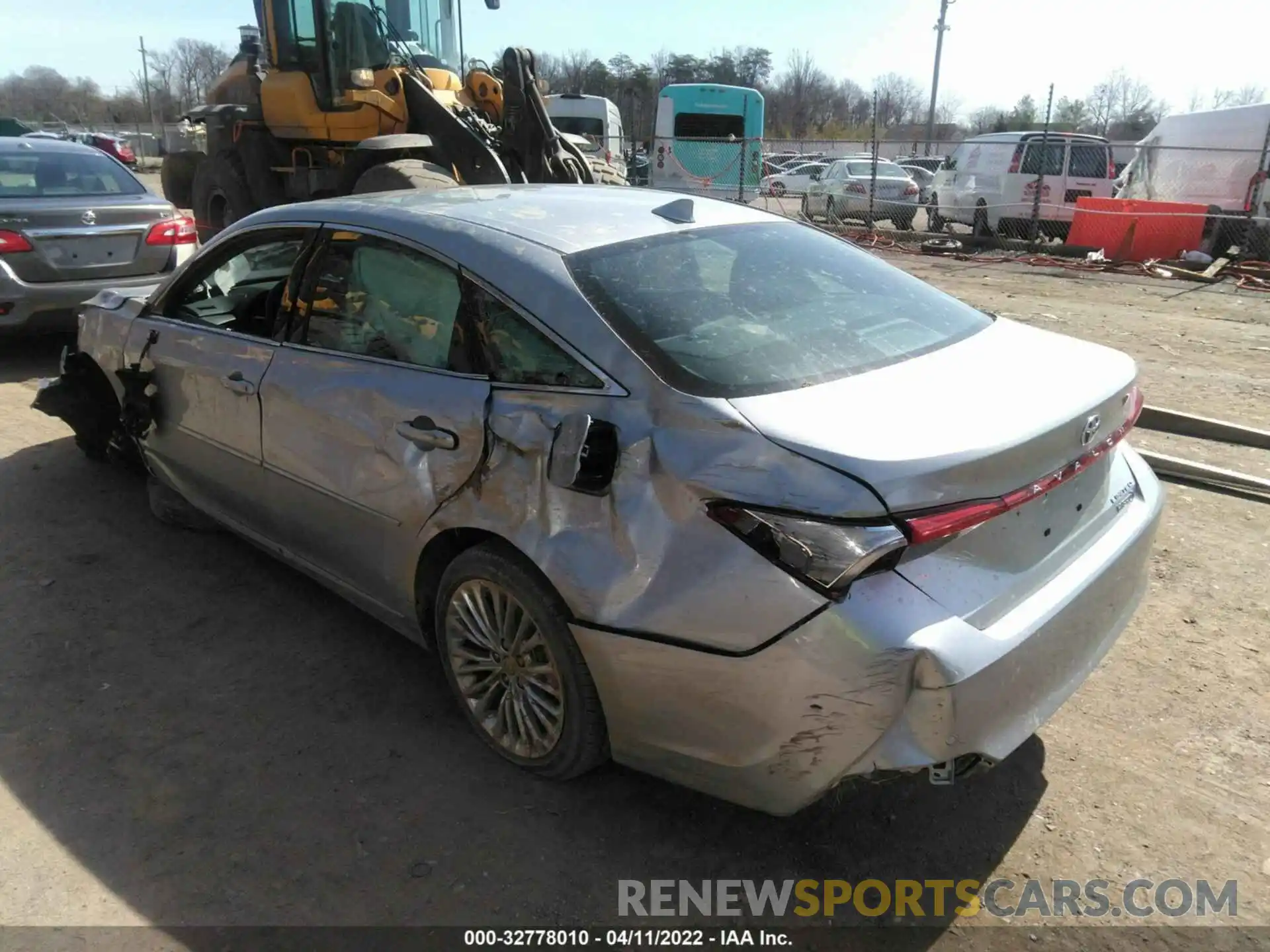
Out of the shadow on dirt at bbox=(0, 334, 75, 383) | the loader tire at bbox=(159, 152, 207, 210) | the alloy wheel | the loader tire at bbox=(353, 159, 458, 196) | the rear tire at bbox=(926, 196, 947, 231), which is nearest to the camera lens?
the alloy wheel

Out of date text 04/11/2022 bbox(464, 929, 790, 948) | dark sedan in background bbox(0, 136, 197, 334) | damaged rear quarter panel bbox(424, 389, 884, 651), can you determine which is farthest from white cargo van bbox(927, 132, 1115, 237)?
date text 04/11/2022 bbox(464, 929, 790, 948)

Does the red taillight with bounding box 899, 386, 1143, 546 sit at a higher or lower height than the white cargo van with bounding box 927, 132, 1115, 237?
lower

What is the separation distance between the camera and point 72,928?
7.46 ft

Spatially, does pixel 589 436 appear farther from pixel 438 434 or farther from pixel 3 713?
pixel 3 713

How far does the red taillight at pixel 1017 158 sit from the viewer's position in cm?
1645

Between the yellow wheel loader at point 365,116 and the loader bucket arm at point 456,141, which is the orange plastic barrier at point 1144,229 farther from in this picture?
the loader bucket arm at point 456,141

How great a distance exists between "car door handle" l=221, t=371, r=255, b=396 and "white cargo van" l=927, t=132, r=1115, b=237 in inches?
617

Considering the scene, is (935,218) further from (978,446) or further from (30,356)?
(978,446)

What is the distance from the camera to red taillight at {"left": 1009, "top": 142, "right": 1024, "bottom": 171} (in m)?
16.5

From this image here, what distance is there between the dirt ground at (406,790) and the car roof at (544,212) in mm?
1583

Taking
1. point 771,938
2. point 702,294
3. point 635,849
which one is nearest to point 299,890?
point 635,849

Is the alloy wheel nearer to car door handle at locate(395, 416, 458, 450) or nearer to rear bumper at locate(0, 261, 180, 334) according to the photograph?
car door handle at locate(395, 416, 458, 450)

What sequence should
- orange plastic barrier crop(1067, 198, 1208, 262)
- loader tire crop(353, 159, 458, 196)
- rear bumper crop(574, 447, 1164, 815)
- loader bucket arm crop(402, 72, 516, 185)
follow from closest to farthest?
rear bumper crop(574, 447, 1164, 815)
loader tire crop(353, 159, 458, 196)
loader bucket arm crop(402, 72, 516, 185)
orange plastic barrier crop(1067, 198, 1208, 262)

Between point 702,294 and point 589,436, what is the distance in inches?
25.8
